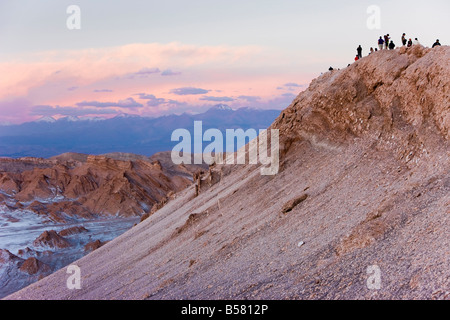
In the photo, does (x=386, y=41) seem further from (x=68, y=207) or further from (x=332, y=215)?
(x=68, y=207)

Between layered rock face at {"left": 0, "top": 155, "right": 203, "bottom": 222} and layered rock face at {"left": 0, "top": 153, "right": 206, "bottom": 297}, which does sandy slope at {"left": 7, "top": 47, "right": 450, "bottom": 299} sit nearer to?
layered rock face at {"left": 0, "top": 153, "right": 206, "bottom": 297}

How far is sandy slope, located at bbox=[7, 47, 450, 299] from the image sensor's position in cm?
1052

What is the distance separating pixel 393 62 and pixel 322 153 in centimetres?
420

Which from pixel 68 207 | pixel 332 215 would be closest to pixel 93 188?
pixel 68 207

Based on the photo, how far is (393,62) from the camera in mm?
18625

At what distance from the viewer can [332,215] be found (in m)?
14.4

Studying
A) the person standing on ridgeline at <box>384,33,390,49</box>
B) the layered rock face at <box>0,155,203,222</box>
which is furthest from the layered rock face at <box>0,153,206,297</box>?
the person standing on ridgeline at <box>384,33,390,49</box>

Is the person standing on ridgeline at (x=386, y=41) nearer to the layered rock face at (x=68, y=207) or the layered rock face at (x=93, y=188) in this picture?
the layered rock face at (x=68, y=207)

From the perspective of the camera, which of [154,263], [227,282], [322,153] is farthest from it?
[322,153]

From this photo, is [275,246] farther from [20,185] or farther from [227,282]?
[20,185]

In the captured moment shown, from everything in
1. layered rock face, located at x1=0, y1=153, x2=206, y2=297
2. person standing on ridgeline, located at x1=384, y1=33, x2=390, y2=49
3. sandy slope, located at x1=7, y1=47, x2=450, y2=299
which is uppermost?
person standing on ridgeline, located at x1=384, y1=33, x2=390, y2=49

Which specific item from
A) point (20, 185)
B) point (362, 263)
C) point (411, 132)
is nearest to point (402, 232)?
point (362, 263)

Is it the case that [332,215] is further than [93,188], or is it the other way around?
[93,188]

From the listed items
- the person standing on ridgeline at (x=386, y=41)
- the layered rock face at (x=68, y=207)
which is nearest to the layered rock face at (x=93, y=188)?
the layered rock face at (x=68, y=207)
